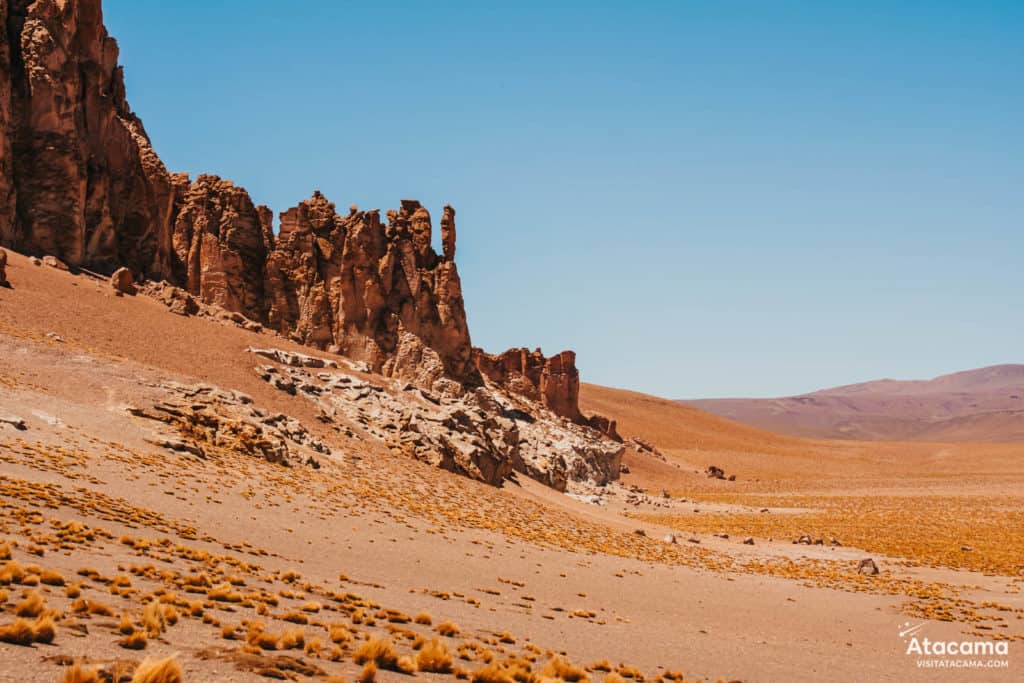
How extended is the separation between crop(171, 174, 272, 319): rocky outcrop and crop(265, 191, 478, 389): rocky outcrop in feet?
4.80

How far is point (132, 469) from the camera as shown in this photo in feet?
77.8

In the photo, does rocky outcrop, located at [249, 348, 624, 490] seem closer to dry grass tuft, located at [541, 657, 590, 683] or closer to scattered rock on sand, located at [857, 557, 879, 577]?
scattered rock on sand, located at [857, 557, 879, 577]

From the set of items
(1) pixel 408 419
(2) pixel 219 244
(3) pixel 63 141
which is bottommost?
(1) pixel 408 419

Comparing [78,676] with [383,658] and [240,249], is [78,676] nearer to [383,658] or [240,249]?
[383,658]

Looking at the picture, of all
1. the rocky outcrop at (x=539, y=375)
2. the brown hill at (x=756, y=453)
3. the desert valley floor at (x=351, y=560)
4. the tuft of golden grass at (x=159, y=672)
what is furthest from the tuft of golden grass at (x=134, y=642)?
the rocky outcrop at (x=539, y=375)

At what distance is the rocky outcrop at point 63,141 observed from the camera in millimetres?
Answer: 45875

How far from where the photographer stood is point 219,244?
182ft

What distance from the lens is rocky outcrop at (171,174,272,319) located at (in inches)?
2178

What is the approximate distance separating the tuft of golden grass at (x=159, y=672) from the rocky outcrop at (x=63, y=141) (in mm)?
46108

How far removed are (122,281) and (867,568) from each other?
4170 cm

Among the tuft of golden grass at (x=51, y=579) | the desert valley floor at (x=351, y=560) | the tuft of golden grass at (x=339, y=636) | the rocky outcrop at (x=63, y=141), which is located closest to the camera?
the desert valley floor at (x=351, y=560)

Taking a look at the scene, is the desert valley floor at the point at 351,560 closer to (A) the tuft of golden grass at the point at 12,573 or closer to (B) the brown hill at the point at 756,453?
(A) the tuft of golden grass at the point at 12,573

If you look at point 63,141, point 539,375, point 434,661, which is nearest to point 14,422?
point 434,661

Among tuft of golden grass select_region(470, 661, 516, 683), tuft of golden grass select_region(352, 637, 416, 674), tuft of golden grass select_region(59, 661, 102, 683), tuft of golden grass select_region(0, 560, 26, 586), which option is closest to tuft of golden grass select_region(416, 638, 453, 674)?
tuft of golden grass select_region(352, 637, 416, 674)
